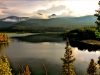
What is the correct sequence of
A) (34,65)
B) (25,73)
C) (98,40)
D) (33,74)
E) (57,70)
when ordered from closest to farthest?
(25,73) < (33,74) < (57,70) < (34,65) < (98,40)

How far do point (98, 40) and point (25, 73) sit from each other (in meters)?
185

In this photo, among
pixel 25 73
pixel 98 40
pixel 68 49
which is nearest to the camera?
pixel 25 73

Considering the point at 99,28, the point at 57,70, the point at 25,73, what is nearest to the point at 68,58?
the point at 99,28

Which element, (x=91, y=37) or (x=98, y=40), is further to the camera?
(x=91, y=37)

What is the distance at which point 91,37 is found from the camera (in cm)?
19950

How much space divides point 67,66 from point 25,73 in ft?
41.3

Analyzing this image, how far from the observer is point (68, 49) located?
17625 millimetres

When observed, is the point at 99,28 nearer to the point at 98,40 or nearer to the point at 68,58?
the point at 68,58

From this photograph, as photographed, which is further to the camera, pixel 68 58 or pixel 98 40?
pixel 98 40

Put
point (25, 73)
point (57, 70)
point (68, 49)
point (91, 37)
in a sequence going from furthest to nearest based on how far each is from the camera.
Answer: point (91, 37), point (57, 70), point (68, 49), point (25, 73)

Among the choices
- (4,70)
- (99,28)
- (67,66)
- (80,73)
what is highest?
(99,28)

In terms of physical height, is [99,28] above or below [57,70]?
above

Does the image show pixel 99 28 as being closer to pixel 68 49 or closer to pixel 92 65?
pixel 68 49

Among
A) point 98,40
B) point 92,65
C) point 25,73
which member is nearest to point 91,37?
point 98,40
